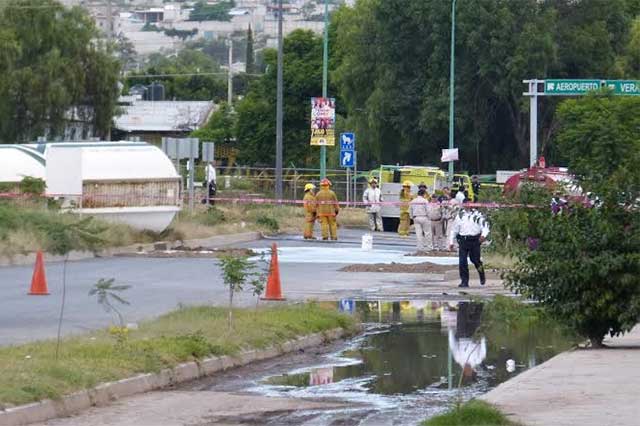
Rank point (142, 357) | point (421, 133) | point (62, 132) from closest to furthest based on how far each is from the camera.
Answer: point (142, 357), point (421, 133), point (62, 132)

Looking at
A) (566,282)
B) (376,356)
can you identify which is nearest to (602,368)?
(566,282)

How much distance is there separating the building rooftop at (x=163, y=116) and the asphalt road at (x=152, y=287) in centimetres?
7296

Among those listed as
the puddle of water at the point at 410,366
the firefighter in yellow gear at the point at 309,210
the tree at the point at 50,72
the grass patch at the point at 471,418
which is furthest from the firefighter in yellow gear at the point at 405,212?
the grass patch at the point at 471,418

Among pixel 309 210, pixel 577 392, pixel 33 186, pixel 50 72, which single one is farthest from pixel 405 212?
pixel 50 72

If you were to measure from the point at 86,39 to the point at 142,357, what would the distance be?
204ft

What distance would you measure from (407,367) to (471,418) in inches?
202

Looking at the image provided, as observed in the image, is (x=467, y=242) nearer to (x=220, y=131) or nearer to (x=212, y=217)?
(x=212, y=217)

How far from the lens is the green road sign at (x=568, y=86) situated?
138 feet

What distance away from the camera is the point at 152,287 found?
24.6 m

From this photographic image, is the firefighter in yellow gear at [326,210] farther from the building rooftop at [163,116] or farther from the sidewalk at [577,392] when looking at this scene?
the building rooftop at [163,116]

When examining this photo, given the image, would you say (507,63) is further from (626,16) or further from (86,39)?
(86,39)

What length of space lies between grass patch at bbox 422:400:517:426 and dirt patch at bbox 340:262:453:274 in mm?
18369

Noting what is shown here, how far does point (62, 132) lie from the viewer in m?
74.0

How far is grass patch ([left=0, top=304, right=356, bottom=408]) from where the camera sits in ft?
39.9
